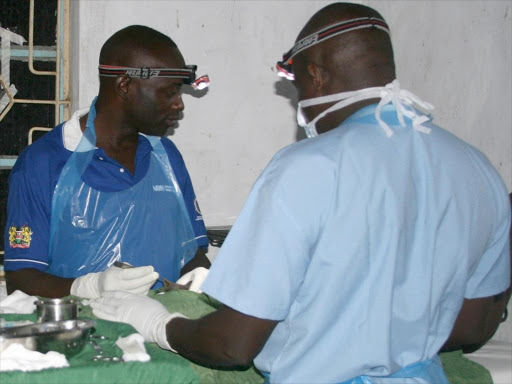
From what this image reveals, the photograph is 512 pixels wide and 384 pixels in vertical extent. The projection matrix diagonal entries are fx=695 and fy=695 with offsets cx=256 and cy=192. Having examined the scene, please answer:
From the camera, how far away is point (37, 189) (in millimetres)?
2662

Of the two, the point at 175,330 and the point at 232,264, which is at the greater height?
the point at 232,264

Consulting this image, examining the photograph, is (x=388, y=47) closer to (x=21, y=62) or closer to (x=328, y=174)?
(x=328, y=174)

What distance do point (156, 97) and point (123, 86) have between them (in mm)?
140

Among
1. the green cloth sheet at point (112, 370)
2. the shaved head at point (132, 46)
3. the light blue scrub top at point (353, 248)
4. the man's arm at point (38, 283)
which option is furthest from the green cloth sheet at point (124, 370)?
the shaved head at point (132, 46)

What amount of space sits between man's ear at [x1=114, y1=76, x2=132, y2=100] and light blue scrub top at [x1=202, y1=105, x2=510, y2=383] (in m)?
1.52

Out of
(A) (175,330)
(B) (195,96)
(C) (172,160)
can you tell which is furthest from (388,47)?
(B) (195,96)

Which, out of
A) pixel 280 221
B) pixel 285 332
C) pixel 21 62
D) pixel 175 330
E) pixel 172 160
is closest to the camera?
pixel 280 221

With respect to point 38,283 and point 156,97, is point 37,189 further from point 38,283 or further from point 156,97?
point 156,97

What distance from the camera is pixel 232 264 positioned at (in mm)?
1477

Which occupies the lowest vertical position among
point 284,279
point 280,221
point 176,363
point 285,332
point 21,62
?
point 176,363

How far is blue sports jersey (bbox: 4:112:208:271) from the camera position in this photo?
2645 millimetres

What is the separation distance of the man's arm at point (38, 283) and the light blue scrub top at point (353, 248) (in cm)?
120

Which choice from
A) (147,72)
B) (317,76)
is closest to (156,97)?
(147,72)

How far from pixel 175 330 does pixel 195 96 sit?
2.19 meters
